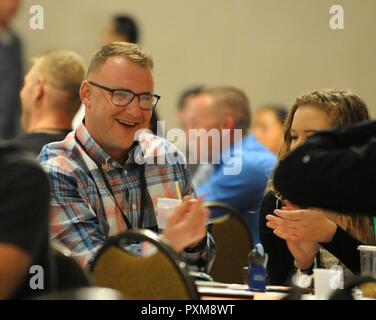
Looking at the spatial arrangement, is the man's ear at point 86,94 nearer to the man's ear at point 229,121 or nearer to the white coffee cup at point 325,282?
the white coffee cup at point 325,282

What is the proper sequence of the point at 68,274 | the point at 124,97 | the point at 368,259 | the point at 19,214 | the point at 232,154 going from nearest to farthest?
1. the point at 19,214
2. the point at 68,274
3. the point at 368,259
4. the point at 124,97
5. the point at 232,154

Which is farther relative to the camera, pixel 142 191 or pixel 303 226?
pixel 142 191

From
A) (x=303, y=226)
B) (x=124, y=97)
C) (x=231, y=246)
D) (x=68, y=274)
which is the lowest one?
(x=231, y=246)

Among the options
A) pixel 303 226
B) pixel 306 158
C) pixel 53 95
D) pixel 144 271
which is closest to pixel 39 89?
pixel 53 95

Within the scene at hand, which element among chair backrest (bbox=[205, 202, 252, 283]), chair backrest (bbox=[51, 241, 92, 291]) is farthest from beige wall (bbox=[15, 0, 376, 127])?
chair backrest (bbox=[51, 241, 92, 291])

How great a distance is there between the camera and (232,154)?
5.05 m

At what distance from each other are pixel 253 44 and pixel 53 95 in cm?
273

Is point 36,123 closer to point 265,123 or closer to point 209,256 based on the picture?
point 209,256

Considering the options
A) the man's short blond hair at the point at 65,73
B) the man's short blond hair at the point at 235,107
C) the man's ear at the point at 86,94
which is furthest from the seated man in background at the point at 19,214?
the man's short blond hair at the point at 235,107

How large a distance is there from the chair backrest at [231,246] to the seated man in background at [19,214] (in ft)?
6.85

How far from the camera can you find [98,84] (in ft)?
11.2

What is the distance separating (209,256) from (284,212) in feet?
1.52

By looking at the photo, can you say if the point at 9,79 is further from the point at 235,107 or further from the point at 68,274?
the point at 68,274

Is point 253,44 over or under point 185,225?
over
